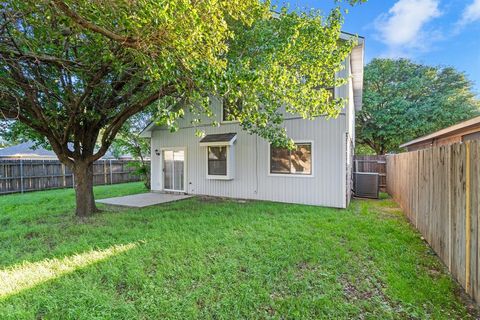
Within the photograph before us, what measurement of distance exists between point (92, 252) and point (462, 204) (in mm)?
5360

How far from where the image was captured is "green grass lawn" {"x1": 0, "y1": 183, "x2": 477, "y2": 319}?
8.62ft

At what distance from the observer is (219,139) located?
9477mm

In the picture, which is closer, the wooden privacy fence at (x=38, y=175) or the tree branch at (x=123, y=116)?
the tree branch at (x=123, y=116)

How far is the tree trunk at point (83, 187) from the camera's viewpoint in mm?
6742

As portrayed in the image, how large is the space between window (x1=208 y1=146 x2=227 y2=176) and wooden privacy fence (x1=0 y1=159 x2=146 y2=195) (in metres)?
5.60

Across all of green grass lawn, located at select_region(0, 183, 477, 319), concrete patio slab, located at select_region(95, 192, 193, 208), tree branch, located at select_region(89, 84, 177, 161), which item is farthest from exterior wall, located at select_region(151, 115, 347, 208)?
tree branch, located at select_region(89, 84, 177, 161)

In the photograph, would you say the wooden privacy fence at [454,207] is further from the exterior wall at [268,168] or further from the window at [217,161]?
the window at [217,161]

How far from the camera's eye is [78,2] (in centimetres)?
314

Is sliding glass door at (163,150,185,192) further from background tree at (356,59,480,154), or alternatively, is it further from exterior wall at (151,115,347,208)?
background tree at (356,59,480,154)

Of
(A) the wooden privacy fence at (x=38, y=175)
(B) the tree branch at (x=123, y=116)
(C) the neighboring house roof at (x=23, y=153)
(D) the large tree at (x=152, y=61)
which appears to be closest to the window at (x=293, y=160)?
(D) the large tree at (x=152, y=61)

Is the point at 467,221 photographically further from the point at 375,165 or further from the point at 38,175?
the point at 38,175

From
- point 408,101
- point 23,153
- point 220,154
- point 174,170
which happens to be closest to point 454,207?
point 220,154

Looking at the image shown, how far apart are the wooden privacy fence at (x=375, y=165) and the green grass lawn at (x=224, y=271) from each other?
6613mm

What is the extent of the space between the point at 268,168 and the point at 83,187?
18.8 feet
